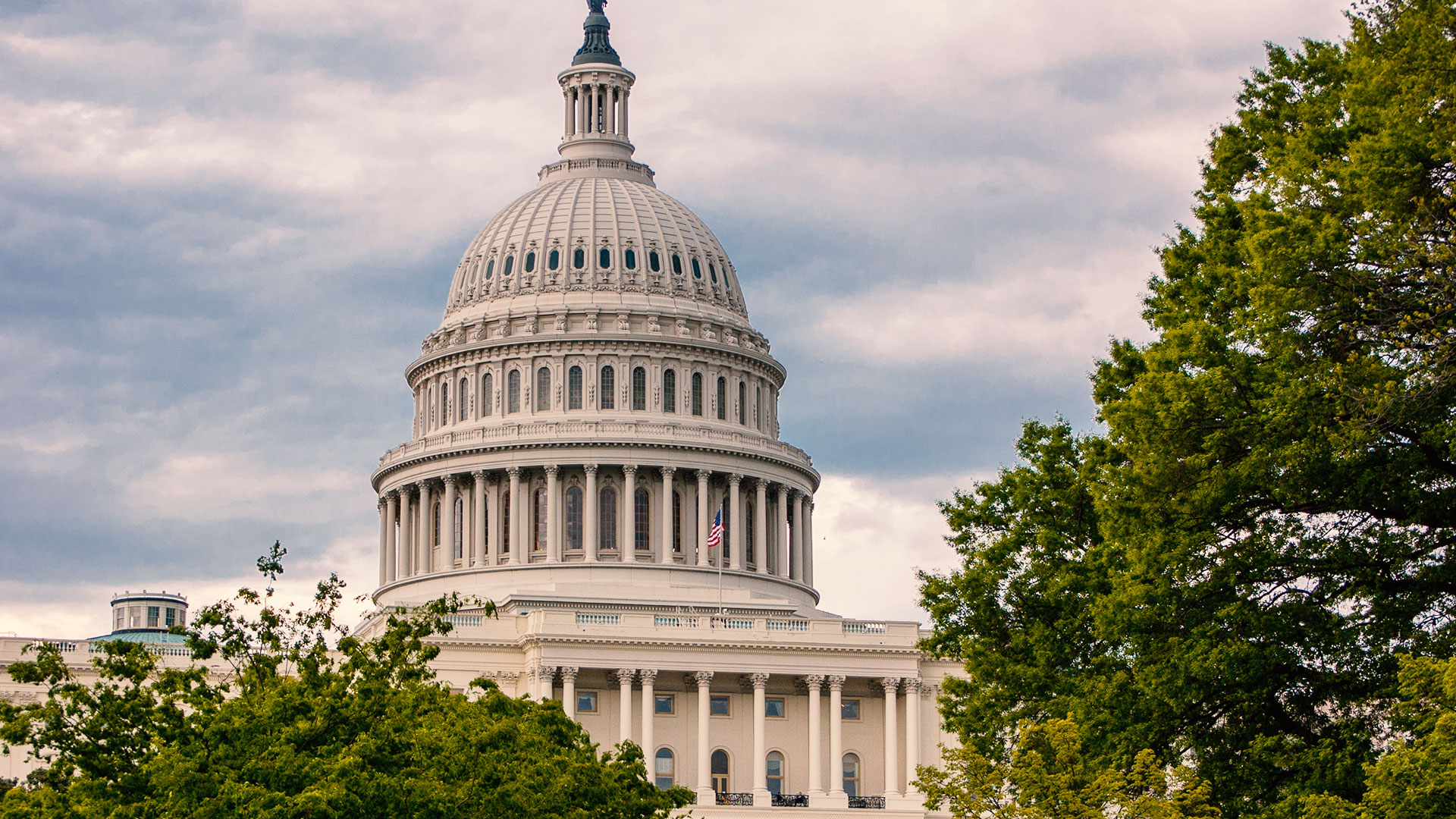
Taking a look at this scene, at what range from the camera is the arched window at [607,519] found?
12381 cm

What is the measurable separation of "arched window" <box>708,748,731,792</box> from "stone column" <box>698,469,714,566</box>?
18.0 meters

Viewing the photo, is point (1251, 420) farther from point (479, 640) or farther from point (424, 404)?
point (424, 404)

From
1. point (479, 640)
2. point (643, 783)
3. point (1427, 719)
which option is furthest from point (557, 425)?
point (1427, 719)

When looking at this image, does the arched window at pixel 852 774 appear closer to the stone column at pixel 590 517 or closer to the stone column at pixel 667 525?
the stone column at pixel 667 525

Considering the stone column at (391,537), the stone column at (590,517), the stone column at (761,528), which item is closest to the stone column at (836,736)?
the stone column at (761,528)

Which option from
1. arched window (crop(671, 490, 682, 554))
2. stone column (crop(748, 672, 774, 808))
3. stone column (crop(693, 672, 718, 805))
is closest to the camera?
stone column (crop(693, 672, 718, 805))

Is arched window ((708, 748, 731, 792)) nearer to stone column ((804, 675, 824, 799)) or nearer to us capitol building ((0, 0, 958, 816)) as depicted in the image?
us capitol building ((0, 0, 958, 816))

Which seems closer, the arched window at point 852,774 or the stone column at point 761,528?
the arched window at point 852,774

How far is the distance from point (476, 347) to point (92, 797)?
3479 inches

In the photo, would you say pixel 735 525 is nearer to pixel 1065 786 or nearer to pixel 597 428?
pixel 597 428

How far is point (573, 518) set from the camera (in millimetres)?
124562

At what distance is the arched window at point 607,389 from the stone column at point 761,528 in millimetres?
9366

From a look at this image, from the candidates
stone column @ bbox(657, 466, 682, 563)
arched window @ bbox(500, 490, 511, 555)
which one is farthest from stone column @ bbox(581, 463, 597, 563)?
arched window @ bbox(500, 490, 511, 555)

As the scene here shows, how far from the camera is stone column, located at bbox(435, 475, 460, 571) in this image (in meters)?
125
